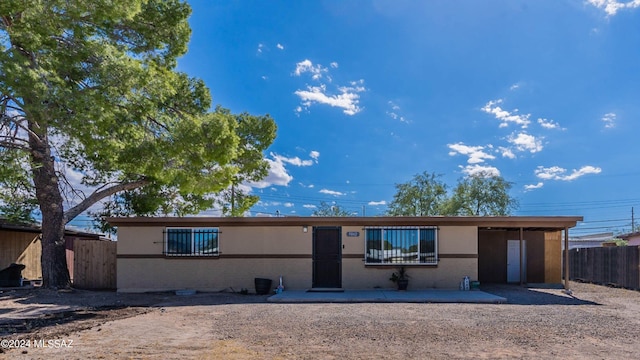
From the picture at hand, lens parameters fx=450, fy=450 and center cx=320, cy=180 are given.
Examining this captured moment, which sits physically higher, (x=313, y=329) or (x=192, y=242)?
(x=192, y=242)

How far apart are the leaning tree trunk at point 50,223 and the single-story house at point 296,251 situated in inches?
88.7

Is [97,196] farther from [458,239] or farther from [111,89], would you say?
[458,239]

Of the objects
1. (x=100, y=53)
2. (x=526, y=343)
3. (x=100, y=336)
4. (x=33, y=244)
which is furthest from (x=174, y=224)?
(x=526, y=343)

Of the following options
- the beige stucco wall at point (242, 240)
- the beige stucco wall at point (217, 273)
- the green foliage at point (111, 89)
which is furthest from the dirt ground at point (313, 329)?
the green foliage at point (111, 89)

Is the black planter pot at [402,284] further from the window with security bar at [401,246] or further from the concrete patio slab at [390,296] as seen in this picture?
the window with security bar at [401,246]

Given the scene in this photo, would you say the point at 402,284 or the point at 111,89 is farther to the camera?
the point at 402,284

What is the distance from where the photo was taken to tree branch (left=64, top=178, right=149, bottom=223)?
50.2 ft

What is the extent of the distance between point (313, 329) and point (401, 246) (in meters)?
6.51

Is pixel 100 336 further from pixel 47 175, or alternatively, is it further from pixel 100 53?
pixel 47 175

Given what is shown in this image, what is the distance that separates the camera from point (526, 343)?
22.1 feet

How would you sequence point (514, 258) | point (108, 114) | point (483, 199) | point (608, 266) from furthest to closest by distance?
point (483, 199), point (608, 266), point (514, 258), point (108, 114)

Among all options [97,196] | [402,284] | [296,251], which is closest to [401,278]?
[402,284]

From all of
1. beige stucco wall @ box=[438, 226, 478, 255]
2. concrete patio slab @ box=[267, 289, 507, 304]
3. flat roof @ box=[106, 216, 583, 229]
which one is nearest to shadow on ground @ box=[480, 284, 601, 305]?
concrete patio slab @ box=[267, 289, 507, 304]

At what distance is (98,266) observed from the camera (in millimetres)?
14617
